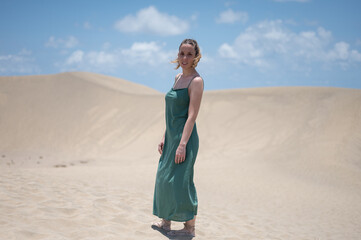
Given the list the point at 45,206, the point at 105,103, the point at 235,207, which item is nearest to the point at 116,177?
the point at 235,207

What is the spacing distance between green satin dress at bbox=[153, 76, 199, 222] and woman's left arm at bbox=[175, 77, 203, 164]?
9 cm

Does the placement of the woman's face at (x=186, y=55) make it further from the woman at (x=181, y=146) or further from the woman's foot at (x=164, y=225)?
the woman's foot at (x=164, y=225)

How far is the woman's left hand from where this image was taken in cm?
357

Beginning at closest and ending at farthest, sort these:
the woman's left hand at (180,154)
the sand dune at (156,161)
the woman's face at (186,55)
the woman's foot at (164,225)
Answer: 1. the woman's left hand at (180,154)
2. the woman's face at (186,55)
3. the woman's foot at (164,225)
4. the sand dune at (156,161)

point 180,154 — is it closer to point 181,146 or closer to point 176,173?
point 181,146

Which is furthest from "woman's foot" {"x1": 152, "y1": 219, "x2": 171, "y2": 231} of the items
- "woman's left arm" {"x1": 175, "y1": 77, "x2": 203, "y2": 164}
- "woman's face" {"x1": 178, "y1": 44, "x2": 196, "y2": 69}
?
"woman's face" {"x1": 178, "y1": 44, "x2": 196, "y2": 69}

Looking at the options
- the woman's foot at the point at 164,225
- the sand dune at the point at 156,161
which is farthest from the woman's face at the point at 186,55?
the sand dune at the point at 156,161

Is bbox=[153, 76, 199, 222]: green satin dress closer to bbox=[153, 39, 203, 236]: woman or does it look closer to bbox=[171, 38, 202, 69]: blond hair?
bbox=[153, 39, 203, 236]: woman

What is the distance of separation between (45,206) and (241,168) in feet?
26.7

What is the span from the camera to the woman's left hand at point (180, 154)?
3.57m

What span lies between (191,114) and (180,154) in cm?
44

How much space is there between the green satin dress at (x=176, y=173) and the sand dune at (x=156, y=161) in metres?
0.46

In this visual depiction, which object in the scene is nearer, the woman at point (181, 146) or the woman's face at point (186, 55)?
the woman at point (181, 146)

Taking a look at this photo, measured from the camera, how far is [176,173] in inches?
145
